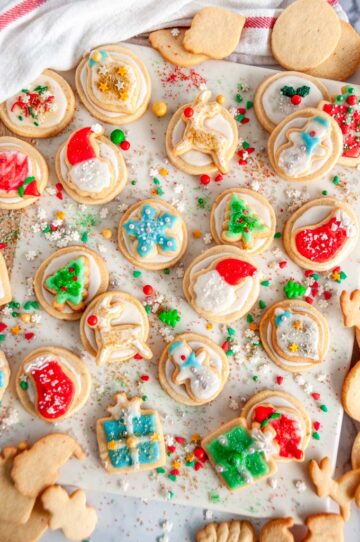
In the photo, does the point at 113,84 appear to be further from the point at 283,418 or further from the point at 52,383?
the point at 283,418

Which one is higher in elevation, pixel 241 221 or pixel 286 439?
pixel 241 221

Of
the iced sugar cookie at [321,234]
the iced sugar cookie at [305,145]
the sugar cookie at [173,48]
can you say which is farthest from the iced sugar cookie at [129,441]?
the sugar cookie at [173,48]

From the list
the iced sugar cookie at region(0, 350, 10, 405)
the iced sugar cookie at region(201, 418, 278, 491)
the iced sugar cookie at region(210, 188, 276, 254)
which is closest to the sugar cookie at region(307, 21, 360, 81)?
the iced sugar cookie at region(210, 188, 276, 254)

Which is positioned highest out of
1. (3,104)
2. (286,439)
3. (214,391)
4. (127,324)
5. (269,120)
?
(3,104)

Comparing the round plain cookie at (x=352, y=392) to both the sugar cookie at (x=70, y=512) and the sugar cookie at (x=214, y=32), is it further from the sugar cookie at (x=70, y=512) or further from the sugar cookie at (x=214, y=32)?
the sugar cookie at (x=214, y=32)

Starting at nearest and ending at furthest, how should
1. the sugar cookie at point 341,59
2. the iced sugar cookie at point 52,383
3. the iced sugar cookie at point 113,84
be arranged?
the iced sugar cookie at point 52,383 → the iced sugar cookie at point 113,84 → the sugar cookie at point 341,59

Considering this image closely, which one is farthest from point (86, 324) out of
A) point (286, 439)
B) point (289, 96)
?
point (289, 96)

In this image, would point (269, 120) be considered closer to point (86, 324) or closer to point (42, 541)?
point (86, 324)
